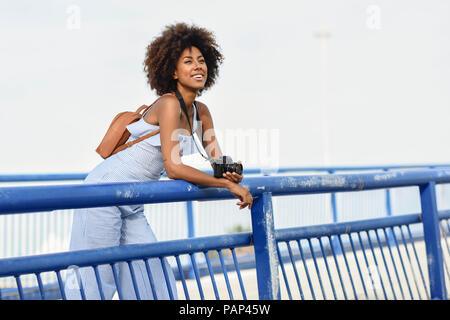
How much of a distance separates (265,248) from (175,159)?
55 cm

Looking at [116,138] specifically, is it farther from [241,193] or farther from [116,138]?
[241,193]

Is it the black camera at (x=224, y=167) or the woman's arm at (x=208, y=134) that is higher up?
the woman's arm at (x=208, y=134)

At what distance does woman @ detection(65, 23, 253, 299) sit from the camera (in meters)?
2.59

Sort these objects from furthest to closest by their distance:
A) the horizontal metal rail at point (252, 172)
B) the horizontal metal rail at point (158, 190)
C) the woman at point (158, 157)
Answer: the horizontal metal rail at point (252, 172), the woman at point (158, 157), the horizontal metal rail at point (158, 190)

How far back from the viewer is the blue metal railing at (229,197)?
7.16 feet

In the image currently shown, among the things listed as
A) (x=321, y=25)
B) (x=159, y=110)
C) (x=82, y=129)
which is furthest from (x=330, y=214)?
(x=82, y=129)

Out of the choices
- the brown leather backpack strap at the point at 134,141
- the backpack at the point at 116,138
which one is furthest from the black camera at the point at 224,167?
the backpack at the point at 116,138

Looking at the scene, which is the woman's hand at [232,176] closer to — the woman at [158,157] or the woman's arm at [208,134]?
the woman at [158,157]

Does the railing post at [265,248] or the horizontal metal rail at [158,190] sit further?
the railing post at [265,248]

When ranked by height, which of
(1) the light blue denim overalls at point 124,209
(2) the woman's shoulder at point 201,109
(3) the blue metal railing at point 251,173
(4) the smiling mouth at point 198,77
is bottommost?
(3) the blue metal railing at point 251,173

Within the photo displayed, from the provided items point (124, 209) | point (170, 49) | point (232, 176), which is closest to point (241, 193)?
point (232, 176)

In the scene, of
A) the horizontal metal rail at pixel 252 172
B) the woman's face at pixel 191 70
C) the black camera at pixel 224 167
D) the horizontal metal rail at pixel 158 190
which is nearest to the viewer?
the horizontal metal rail at pixel 158 190

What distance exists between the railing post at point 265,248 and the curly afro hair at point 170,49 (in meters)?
1.14

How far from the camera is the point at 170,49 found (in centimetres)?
371
